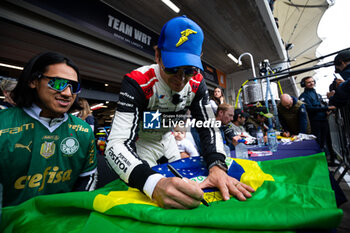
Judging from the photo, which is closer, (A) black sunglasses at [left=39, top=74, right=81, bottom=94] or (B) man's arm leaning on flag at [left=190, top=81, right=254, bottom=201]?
(B) man's arm leaning on flag at [left=190, top=81, right=254, bottom=201]

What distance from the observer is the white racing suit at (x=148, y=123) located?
698 millimetres

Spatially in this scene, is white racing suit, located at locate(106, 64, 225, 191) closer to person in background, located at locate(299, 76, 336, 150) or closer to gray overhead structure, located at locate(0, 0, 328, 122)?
gray overhead structure, located at locate(0, 0, 328, 122)

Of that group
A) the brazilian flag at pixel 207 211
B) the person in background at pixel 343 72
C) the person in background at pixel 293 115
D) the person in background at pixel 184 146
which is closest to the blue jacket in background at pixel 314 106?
the person in background at pixel 293 115

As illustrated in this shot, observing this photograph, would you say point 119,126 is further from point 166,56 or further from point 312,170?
point 312,170

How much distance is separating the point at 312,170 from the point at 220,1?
15.1ft

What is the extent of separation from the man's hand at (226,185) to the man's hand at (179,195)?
0.63 ft

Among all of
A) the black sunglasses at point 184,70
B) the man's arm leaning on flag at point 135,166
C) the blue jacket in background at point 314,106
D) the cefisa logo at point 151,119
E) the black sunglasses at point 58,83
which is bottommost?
the man's arm leaning on flag at point 135,166

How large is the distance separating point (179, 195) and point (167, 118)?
68 centimetres

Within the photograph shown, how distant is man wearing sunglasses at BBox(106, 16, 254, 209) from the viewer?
0.57m

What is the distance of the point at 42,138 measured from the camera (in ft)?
2.91

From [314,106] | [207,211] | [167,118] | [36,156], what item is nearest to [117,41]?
[167,118]

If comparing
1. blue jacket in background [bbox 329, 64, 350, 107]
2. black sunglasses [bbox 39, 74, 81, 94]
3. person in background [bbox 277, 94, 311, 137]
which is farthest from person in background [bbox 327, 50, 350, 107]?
black sunglasses [bbox 39, 74, 81, 94]

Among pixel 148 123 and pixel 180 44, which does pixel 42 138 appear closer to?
pixel 148 123

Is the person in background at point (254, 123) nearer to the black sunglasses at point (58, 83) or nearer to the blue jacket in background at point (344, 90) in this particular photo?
the blue jacket in background at point (344, 90)
